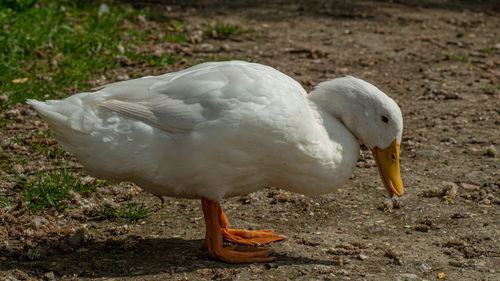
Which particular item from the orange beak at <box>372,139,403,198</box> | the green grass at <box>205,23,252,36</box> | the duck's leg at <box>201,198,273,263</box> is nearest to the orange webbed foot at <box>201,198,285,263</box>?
the duck's leg at <box>201,198,273,263</box>

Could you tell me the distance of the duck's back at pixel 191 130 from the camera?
11.0ft

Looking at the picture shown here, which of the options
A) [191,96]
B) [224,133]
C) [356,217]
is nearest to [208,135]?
[224,133]

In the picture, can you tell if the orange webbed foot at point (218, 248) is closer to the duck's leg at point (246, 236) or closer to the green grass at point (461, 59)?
the duck's leg at point (246, 236)

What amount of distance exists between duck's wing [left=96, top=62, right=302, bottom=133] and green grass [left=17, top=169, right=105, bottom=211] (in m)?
1.03

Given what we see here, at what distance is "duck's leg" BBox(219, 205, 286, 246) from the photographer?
3.91 metres

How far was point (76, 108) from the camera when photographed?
3.57 m

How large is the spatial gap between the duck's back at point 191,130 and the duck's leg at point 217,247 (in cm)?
15

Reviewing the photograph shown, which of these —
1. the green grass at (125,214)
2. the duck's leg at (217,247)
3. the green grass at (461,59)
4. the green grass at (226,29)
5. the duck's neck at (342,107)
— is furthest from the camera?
the green grass at (226,29)

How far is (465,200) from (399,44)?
442cm

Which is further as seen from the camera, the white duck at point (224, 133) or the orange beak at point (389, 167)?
the orange beak at point (389, 167)

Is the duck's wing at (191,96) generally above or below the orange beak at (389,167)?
Result: above

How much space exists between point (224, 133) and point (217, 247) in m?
0.78

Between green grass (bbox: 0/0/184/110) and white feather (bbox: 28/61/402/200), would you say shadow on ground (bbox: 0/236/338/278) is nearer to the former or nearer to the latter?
white feather (bbox: 28/61/402/200)

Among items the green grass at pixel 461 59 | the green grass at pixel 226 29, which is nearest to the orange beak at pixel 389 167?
the green grass at pixel 461 59
